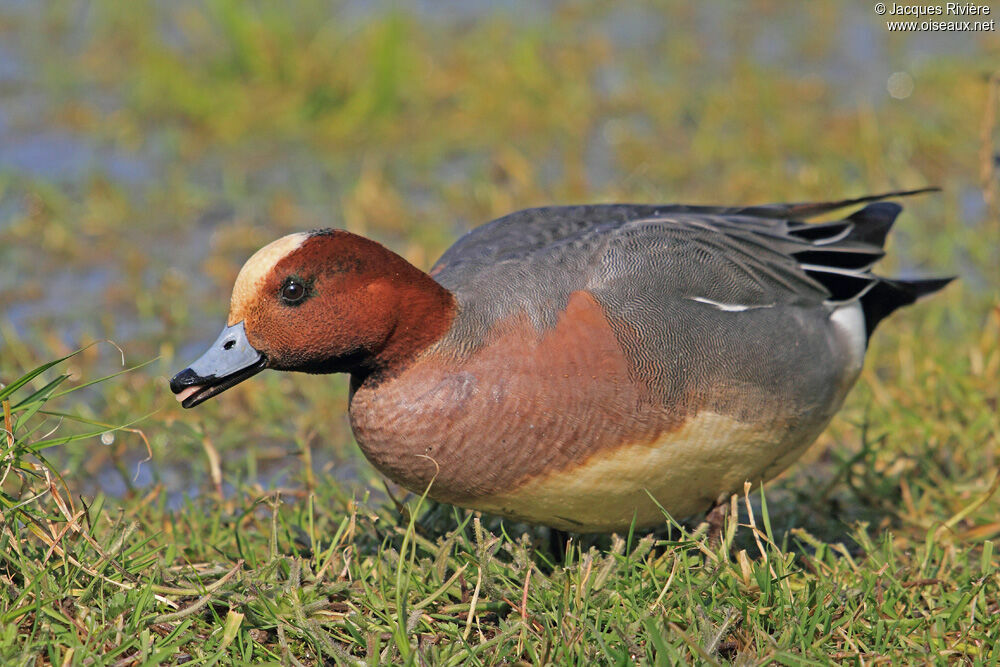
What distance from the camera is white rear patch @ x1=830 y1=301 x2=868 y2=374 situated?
10.9 ft

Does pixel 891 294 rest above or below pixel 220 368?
below

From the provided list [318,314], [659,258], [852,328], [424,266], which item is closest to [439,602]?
[318,314]

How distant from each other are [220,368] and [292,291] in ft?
0.73

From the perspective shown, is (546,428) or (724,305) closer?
(546,428)

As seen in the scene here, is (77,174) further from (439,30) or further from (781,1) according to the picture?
(781,1)

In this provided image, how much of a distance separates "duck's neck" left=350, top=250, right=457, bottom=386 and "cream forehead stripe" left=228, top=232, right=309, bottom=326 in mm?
204

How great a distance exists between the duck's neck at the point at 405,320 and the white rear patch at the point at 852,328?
112cm

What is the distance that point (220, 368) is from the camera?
2682mm

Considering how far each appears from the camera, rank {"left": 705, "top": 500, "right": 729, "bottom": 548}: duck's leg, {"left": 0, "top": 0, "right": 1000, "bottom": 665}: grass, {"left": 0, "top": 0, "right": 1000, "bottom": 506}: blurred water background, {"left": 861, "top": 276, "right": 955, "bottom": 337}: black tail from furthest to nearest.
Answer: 1. {"left": 0, "top": 0, "right": 1000, "bottom": 506}: blurred water background
2. {"left": 861, "top": 276, "right": 955, "bottom": 337}: black tail
3. {"left": 705, "top": 500, "right": 729, "bottom": 548}: duck's leg
4. {"left": 0, "top": 0, "right": 1000, "bottom": 665}: grass

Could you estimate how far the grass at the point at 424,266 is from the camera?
2605 millimetres

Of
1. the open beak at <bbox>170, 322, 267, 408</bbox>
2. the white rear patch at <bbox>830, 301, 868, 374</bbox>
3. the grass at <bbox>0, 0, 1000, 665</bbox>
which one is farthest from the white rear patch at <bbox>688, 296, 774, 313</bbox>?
the open beak at <bbox>170, 322, 267, 408</bbox>

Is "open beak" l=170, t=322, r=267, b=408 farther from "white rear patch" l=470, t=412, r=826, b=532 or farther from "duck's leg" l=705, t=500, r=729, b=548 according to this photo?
"duck's leg" l=705, t=500, r=729, b=548

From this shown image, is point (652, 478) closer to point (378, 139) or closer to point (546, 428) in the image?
point (546, 428)

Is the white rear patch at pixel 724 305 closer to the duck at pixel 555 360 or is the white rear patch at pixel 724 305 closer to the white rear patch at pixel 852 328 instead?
the duck at pixel 555 360
